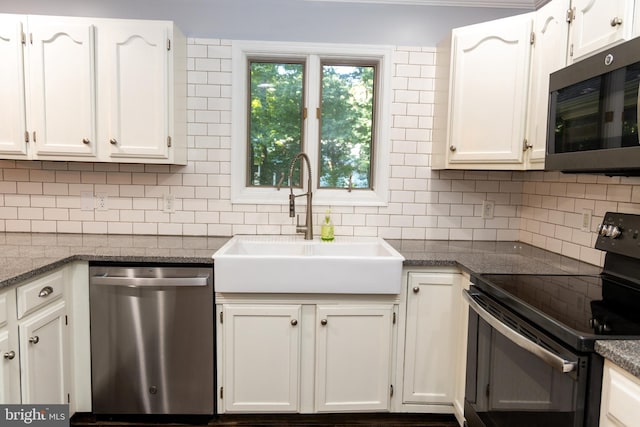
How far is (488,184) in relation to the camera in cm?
258

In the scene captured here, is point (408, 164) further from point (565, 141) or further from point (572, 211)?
point (565, 141)

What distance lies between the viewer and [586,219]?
203cm

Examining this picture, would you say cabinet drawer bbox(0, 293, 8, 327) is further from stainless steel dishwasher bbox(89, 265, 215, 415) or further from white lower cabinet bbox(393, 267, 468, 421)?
white lower cabinet bbox(393, 267, 468, 421)

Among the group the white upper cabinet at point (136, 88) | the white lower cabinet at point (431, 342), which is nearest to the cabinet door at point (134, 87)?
the white upper cabinet at point (136, 88)

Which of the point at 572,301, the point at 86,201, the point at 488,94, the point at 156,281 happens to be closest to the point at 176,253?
the point at 156,281

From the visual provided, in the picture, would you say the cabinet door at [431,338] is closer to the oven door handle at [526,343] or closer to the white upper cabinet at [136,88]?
the oven door handle at [526,343]

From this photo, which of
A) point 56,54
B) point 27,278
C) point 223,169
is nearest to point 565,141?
point 223,169

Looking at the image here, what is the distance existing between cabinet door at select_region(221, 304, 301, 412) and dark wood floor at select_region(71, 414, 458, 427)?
109mm

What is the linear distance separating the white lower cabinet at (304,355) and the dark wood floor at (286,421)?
100mm

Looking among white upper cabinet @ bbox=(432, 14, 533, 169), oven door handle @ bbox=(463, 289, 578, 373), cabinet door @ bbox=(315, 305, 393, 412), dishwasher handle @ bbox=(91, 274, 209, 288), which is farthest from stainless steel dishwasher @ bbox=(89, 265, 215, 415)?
white upper cabinet @ bbox=(432, 14, 533, 169)

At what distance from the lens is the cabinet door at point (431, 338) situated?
203 centimetres

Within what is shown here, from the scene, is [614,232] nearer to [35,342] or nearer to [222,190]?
[222,190]

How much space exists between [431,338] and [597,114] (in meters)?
1.25

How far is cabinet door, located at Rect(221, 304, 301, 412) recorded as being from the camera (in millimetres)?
1977
